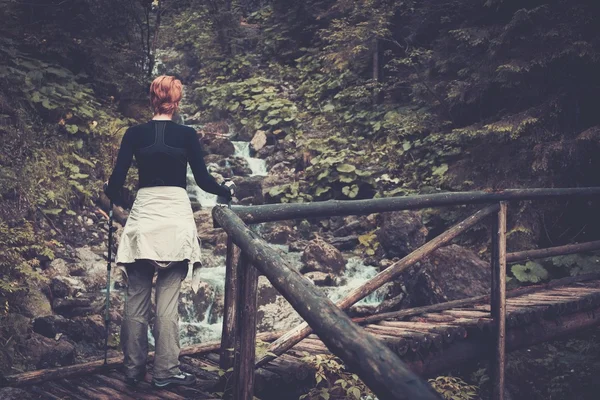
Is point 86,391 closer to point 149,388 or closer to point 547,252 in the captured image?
point 149,388

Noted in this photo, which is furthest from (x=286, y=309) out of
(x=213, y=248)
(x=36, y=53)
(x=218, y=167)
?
(x=36, y=53)

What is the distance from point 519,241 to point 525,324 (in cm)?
370

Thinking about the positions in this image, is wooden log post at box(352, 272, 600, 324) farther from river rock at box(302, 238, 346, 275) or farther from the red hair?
river rock at box(302, 238, 346, 275)

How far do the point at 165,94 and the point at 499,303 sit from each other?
10.8 ft

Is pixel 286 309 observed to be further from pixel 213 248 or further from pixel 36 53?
pixel 36 53

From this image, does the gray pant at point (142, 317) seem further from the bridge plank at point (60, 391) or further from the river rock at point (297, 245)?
the river rock at point (297, 245)

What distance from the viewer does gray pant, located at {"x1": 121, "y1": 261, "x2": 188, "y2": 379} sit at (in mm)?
3553

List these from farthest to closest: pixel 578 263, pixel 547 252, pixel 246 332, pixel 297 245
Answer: pixel 297 245, pixel 578 263, pixel 547 252, pixel 246 332

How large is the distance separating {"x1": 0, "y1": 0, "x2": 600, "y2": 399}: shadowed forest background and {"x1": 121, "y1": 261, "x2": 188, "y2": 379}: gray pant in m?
2.23

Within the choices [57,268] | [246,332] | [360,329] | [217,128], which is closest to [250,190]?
[217,128]

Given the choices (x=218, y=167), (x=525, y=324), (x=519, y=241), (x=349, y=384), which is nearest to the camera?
(x=349, y=384)

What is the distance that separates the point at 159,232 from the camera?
3430 millimetres

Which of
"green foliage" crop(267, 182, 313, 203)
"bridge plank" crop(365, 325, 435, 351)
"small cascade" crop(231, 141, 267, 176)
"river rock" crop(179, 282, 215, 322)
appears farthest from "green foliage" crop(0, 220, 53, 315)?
"small cascade" crop(231, 141, 267, 176)

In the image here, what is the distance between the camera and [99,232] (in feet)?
32.9
